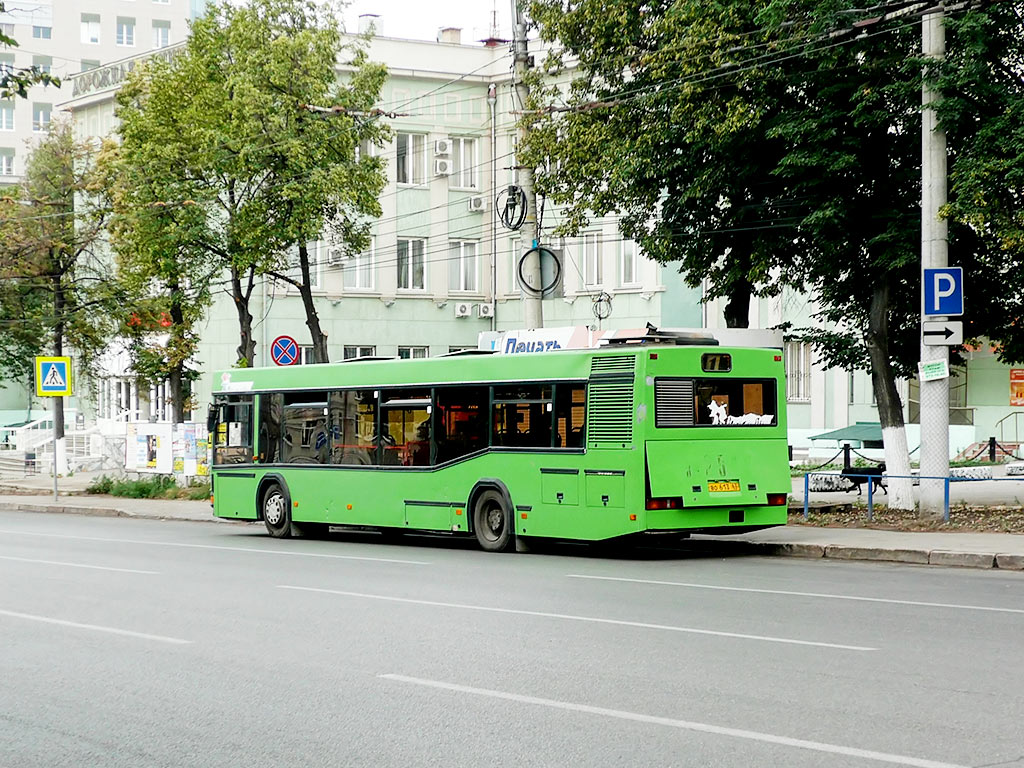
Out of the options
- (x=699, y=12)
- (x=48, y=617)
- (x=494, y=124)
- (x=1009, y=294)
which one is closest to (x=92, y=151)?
(x=494, y=124)

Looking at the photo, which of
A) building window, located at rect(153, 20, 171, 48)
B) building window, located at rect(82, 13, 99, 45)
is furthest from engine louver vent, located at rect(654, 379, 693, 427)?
building window, located at rect(82, 13, 99, 45)

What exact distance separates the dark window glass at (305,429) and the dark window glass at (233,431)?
1.04 metres

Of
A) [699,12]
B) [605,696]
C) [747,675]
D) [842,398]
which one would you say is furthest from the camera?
[842,398]

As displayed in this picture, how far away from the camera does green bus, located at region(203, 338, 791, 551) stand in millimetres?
18781

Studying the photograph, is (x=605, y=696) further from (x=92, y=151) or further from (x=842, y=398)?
(x=92, y=151)

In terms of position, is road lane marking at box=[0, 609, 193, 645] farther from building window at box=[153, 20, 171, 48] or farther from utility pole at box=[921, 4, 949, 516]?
building window at box=[153, 20, 171, 48]

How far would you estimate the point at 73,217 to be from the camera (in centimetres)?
4712

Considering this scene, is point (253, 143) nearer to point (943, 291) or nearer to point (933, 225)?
point (933, 225)

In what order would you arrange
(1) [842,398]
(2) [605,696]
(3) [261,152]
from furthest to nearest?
(1) [842,398], (3) [261,152], (2) [605,696]

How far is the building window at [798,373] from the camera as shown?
46.3 m

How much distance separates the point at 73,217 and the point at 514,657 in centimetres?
3999

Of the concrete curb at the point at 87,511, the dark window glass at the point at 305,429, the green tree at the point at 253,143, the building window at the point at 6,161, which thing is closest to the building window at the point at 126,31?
the building window at the point at 6,161

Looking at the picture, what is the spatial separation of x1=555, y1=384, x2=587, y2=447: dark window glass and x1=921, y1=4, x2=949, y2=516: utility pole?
5596mm

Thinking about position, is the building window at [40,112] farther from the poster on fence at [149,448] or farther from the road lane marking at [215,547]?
the road lane marking at [215,547]
